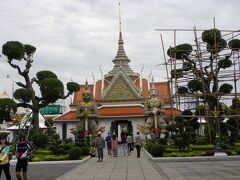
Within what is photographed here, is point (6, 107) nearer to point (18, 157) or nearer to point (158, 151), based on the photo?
point (158, 151)

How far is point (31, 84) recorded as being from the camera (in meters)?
29.0

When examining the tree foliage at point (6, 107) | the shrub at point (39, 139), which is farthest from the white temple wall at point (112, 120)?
the tree foliage at point (6, 107)

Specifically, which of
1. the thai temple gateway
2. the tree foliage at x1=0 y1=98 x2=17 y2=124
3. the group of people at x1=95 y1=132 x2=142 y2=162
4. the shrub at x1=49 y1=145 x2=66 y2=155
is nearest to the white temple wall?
the thai temple gateway

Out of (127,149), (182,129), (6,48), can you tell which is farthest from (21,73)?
(182,129)

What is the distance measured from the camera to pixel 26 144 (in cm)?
1165

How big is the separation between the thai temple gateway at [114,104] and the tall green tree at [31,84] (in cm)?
786

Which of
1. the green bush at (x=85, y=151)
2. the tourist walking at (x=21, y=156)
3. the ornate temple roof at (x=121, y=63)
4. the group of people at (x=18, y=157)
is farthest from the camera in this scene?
the ornate temple roof at (x=121, y=63)

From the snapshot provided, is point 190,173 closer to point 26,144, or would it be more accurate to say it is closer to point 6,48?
point 26,144

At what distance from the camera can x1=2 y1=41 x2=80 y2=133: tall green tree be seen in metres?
26.7

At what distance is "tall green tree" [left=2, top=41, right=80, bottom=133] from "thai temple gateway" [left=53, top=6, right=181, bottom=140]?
25.8ft

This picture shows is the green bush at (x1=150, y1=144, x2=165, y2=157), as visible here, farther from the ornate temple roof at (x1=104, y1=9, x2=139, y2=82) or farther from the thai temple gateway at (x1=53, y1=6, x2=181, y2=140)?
the ornate temple roof at (x1=104, y1=9, x2=139, y2=82)

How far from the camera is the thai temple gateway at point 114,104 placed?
37281 mm

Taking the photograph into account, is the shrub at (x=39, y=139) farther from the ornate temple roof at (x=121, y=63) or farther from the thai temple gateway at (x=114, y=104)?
the ornate temple roof at (x=121, y=63)

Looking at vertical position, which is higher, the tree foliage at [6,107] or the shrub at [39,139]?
the tree foliage at [6,107]
